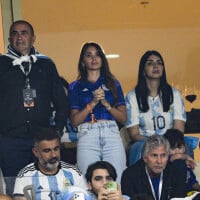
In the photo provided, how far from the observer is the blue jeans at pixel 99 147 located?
6.01 meters

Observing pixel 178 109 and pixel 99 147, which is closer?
pixel 99 147

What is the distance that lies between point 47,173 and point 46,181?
71 millimetres

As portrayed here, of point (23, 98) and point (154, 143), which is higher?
point (23, 98)

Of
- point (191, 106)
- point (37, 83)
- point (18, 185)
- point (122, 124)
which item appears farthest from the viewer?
point (191, 106)

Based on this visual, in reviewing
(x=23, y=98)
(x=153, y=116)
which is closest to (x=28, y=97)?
(x=23, y=98)

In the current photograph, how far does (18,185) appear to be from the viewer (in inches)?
218

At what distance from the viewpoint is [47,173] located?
564 centimetres

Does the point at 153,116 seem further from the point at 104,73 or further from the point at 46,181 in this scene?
the point at 46,181

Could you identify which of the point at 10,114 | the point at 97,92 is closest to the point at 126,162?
the point at 97,92

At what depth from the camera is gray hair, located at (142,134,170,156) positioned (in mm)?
5871

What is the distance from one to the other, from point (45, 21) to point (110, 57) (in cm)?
78

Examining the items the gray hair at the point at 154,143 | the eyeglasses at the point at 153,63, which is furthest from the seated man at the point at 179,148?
the eyeglasses at the point at 153,63

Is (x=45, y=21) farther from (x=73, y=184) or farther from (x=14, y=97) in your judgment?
(x=73, y=184)

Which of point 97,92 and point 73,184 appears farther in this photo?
point 97,92
